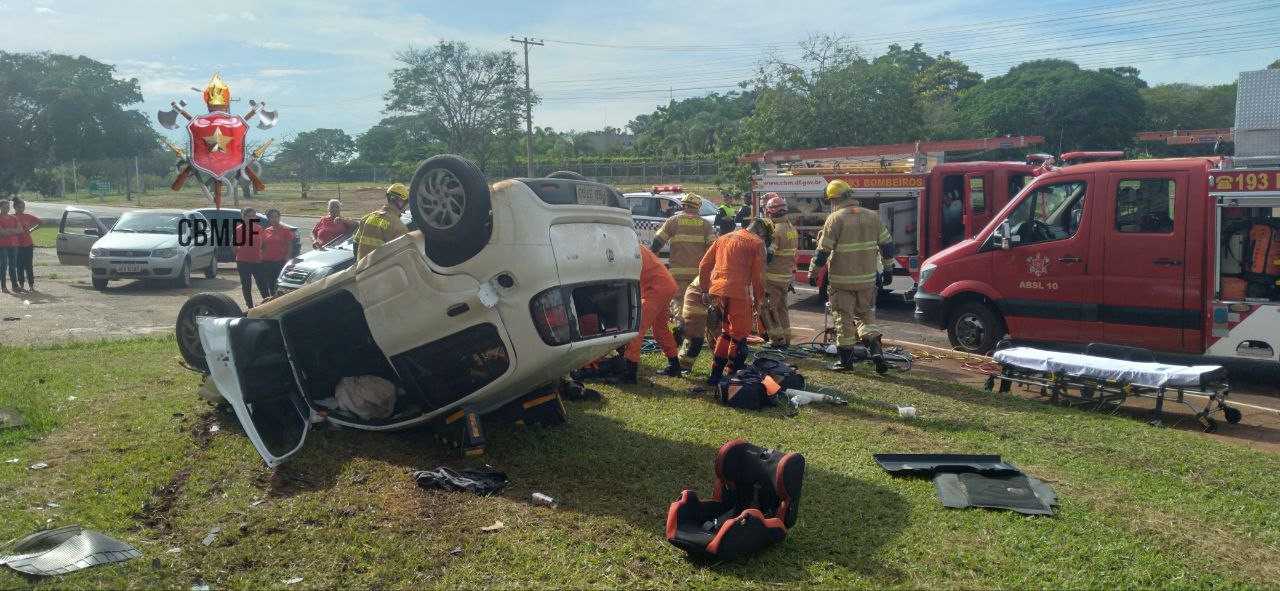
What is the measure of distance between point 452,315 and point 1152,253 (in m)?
6.84

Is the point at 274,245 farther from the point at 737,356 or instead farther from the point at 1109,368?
the point at 1109,368

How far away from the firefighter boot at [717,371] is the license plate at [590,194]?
2774mm

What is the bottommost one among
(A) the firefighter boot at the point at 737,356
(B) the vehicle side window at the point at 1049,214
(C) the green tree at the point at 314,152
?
(A) the firefighter boot at the point at 737,356

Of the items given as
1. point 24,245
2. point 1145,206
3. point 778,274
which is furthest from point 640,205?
point 1145,206

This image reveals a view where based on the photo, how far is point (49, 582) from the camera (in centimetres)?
401

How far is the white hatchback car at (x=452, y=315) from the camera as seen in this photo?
5305 millimetres

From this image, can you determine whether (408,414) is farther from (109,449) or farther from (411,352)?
(109,449)

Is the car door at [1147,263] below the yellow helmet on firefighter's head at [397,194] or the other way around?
below

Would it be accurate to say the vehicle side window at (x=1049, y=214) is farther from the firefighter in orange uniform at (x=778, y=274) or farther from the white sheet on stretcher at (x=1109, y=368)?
the firefighter in orange uniform at (x=778, y=274)

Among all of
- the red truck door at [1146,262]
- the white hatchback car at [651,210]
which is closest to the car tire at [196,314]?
the red truck door at [1146,262]

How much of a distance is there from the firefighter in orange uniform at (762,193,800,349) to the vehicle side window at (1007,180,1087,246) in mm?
2395

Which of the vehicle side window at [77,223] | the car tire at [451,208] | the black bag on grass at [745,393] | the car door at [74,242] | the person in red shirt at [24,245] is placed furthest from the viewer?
the vehicle side window at [77,223]

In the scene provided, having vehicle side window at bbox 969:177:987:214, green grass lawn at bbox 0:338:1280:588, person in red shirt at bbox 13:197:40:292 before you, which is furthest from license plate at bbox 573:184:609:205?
person in red shirt at bbox 13:197:40:292

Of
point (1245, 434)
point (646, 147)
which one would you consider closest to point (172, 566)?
point (1245, 434)
